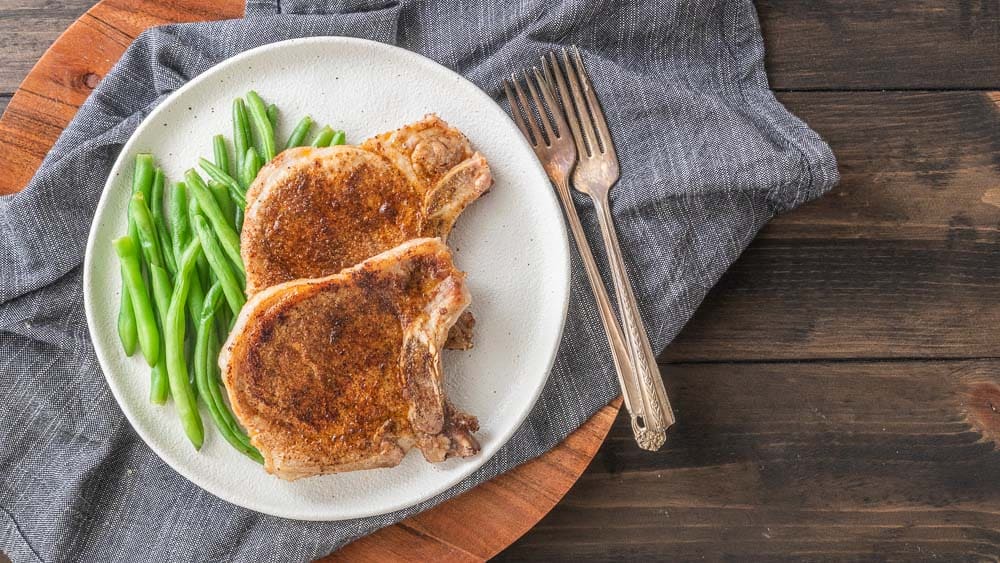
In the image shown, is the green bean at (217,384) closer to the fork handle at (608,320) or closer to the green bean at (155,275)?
the green bean at (155,275)

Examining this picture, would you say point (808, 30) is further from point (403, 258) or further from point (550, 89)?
point (403, 258)

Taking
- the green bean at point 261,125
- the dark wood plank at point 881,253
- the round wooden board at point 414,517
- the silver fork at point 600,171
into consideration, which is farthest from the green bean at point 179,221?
the dark wood plank at point 881,253

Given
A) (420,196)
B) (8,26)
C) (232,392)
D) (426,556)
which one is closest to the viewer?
(232,392)

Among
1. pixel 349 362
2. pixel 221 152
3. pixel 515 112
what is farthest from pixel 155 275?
pixel 515 112

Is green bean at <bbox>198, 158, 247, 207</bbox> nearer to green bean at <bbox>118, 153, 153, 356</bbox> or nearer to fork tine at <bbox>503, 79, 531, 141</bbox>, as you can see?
green bean at <bbox>118, 153, 153, 356</bbox>

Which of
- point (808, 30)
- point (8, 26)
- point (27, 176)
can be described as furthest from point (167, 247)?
point (808, 30)

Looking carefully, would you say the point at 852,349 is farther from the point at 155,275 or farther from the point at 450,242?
the point at 155,275

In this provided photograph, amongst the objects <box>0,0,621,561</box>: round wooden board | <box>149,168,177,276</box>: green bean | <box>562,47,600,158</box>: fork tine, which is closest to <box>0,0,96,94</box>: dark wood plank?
<box>0,0,621,561</box>: round wooden board
